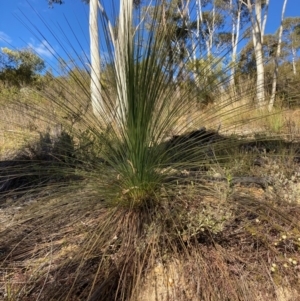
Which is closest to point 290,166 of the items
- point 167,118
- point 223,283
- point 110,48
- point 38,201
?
point 167,118

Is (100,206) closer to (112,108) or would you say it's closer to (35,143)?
(112,108)

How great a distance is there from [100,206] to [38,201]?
1.13ft

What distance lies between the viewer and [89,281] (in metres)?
1.32

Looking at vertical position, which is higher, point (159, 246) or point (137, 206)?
point (137, 206)

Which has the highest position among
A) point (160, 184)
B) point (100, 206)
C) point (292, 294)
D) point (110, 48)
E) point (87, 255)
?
point (110, 48)

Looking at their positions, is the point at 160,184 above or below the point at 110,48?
below

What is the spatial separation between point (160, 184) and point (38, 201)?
0.66 m

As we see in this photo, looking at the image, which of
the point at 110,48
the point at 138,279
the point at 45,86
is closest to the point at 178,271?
the point at 138,279

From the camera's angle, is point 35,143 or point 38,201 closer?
point 38,201

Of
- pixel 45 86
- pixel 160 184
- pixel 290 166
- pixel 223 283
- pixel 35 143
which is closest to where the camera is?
pixel 223 283

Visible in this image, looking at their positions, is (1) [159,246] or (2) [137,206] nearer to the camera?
A: (1) [159,246]

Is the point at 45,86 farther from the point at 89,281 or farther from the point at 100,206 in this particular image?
the point at 89,281

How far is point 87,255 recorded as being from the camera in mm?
1355

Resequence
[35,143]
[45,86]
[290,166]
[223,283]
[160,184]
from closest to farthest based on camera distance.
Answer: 1. [223,283]
2. [160,184]
3. [45,86]
4. [290,166]
5. [35,143]
